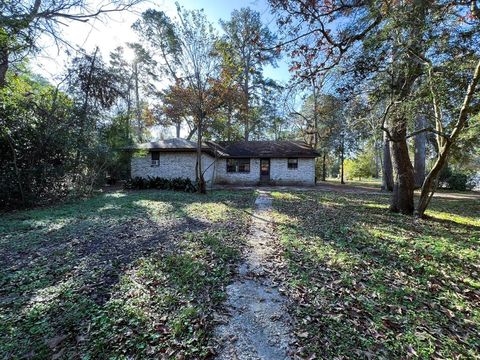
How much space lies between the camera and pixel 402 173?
802 centimetres

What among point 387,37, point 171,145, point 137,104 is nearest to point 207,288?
point 387,37

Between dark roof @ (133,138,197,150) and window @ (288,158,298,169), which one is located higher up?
dark roof @ (133,138,197,150)

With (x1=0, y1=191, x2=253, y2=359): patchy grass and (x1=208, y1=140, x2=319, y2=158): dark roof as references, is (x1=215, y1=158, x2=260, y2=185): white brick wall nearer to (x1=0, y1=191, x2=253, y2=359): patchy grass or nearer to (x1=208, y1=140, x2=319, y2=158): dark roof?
(x1=208, y1=140, x2=319, y2=158): dark roof

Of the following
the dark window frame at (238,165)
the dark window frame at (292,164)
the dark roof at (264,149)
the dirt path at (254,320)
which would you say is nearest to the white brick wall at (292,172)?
the dark window frame at (292,164)

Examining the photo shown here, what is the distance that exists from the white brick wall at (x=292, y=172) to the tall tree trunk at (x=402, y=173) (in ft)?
35.7

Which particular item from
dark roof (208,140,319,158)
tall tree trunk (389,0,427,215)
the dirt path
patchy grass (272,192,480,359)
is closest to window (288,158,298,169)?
dark roof (208,140,319,158)

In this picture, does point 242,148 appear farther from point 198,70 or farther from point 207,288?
point 207,288

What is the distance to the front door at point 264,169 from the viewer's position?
1973cm

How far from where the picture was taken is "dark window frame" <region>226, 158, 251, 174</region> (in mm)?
19859

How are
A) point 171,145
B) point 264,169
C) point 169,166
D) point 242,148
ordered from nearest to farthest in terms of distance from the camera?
point 171,145 → point 169,166 → point 264,169 → point 242,148

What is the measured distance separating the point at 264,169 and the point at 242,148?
2732mm

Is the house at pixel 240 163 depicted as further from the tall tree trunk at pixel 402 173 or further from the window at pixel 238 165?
the tall tree trunk at pixel 402 173

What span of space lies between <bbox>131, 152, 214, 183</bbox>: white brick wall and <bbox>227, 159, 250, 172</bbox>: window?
120 inches

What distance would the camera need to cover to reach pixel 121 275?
12.0 feet
